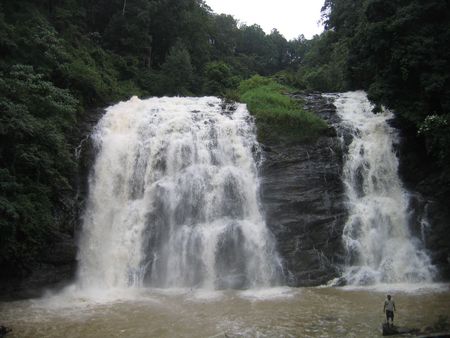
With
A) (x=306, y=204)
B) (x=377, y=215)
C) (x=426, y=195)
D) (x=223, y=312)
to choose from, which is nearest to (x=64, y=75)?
(x=306, y=204)

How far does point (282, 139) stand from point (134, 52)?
2197 centimetres

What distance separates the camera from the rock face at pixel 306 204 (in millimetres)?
19031

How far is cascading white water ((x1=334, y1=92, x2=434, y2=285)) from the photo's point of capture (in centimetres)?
1848

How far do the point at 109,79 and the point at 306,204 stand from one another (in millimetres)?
16941

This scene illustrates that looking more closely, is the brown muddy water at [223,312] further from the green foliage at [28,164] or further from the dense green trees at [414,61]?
the dense green trees at [414,61]

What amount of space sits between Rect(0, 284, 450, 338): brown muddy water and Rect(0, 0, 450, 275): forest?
9.30 ft

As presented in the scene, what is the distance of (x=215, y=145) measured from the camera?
2253 centimetres

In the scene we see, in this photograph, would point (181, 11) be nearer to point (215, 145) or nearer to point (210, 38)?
point (210, 38)

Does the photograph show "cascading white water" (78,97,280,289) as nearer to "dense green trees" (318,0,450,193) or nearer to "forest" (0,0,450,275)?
"forest" (0,0,450,275)

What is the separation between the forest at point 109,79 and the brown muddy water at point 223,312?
9.30 feet

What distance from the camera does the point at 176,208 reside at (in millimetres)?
20297

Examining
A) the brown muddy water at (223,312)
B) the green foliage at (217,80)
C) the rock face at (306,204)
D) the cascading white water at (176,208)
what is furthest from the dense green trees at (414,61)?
the green foliage at (217,80)

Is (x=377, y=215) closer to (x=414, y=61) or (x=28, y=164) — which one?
(x=414, y=61)

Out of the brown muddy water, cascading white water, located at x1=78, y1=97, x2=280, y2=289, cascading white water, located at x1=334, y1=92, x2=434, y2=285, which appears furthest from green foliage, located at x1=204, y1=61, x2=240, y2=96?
the brown muddy water
